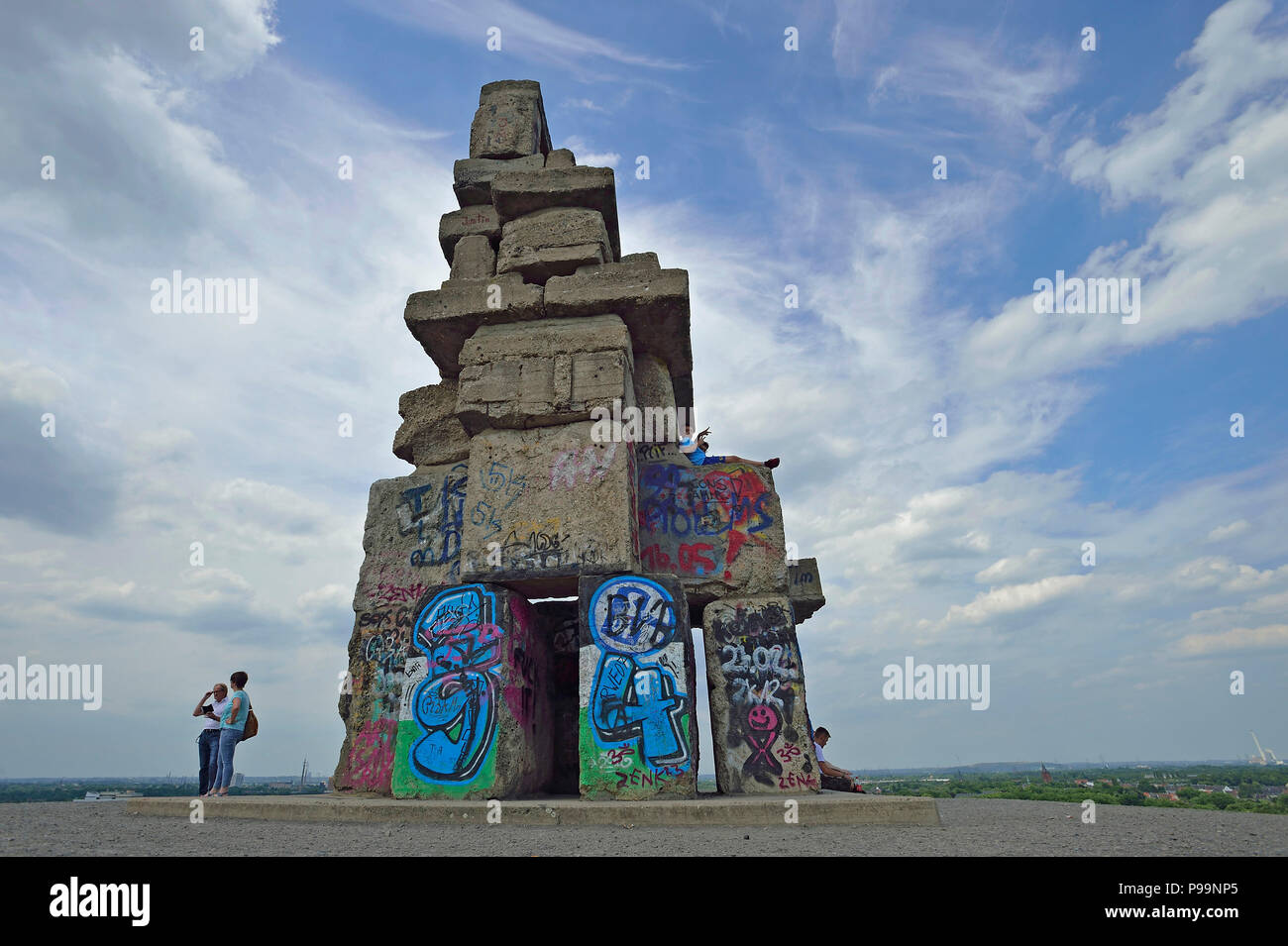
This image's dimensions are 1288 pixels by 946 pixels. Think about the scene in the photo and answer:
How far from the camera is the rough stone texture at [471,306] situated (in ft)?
27.1

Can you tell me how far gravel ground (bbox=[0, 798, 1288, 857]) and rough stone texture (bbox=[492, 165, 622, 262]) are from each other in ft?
22.0

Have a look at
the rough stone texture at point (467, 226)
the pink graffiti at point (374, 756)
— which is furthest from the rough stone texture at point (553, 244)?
the pink graffiti at point (374, 756)

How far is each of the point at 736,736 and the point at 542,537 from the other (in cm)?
274

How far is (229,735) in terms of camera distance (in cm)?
727

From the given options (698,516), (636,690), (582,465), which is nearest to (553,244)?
(582,465)

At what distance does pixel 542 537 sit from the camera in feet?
23.6

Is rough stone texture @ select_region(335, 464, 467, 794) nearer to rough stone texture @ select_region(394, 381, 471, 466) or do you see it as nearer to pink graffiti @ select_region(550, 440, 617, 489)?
rough stone texture @ select_region(394, 381, 471, 466)

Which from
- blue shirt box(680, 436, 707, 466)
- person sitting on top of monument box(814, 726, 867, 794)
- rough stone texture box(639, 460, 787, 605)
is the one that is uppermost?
blue shirt box(680, 436, 707, 466)

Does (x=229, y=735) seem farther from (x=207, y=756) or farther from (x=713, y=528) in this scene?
(x=713, y=528)

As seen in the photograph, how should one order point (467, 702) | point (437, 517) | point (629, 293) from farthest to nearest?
point (437, 517)
point (629, 293)
point (467, 702)

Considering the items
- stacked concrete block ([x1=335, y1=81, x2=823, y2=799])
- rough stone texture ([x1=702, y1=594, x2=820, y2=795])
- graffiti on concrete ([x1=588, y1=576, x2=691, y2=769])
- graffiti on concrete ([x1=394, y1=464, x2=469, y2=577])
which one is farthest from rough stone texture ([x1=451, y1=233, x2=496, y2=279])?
rough stone texture ([x1=702, y1=594, x2=820, y2=795])

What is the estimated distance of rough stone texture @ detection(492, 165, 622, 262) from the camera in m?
8.87

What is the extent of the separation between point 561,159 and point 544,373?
3.45m
